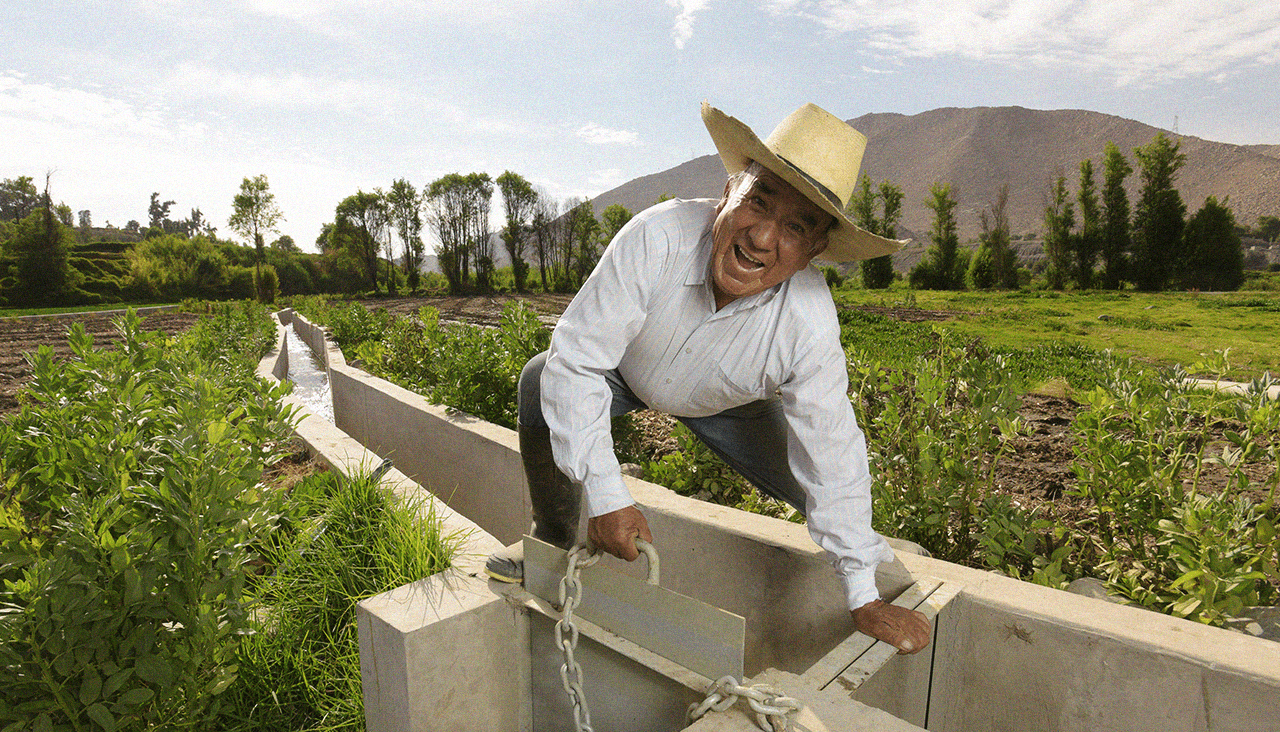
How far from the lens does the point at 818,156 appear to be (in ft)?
4.75

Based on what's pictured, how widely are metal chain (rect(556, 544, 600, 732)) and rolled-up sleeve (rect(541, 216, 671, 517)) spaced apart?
110mm

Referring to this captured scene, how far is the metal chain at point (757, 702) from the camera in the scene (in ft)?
3.41

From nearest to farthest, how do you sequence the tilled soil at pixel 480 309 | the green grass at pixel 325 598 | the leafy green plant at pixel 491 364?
the green grass at pixel 325 598 < the leafy green plant at pixel 491 364 < the tilled soil at pixel 480 309

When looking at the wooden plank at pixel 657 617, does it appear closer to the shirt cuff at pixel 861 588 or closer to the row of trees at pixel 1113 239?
the shirt cuff at pixel 861 588

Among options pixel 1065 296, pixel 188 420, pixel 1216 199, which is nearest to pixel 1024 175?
pixel 1216 199

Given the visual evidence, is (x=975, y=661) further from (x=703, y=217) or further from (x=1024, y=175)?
(x=1024, y=175)

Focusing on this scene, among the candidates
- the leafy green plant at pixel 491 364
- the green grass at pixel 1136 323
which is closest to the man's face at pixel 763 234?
the leafy green plant at pixel 491 364

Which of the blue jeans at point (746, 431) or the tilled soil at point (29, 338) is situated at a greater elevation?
the blue jeans at point (746, 431)

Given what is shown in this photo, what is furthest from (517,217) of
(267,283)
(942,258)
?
(942,258)

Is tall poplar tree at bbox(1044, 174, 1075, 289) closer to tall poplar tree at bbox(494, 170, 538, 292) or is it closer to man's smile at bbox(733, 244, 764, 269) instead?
man's smile at bbox(733, 244, 764, 269)

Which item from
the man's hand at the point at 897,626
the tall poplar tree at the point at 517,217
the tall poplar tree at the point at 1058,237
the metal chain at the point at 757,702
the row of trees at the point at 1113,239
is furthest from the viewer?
the tall poplar tree at the point at 517,217

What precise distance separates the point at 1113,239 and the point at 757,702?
505 inches

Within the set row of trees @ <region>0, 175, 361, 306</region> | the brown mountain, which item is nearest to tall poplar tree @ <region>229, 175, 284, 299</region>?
row of trees @ <region>0, 175, 361, 306</region>

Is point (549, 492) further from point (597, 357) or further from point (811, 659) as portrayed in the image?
point (811, 659)
